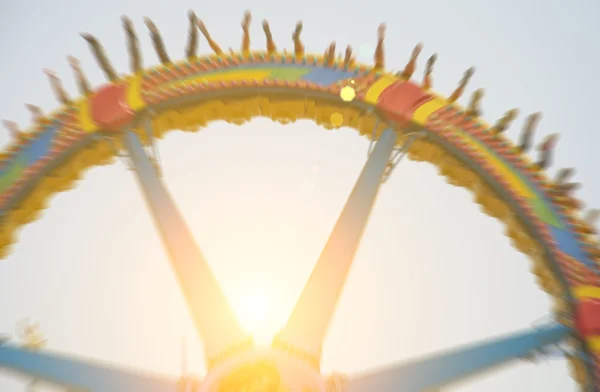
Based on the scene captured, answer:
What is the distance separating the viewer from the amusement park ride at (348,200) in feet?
24.1

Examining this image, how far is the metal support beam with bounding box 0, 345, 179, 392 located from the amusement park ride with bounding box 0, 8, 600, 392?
0.02m

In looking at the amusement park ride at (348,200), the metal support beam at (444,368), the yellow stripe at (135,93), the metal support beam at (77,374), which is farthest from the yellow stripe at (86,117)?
the metal support beam at (444,368)

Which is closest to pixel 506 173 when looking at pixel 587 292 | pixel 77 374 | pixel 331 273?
pixel 587 292

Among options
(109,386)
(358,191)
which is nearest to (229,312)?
(109,386)

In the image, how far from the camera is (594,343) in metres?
7.95

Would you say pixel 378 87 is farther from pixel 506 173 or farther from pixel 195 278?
pixel 195 278

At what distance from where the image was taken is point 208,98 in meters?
9.66

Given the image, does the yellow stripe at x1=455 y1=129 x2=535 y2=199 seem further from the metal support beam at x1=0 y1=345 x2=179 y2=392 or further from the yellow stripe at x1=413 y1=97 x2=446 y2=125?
the metal support beam at x1=0 y1=345 x2=179 y2=392

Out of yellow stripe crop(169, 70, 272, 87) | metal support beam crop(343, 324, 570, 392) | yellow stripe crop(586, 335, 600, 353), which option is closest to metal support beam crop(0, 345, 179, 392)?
metal support beam crop(343, 324, 570, 392)

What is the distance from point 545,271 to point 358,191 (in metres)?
3.08

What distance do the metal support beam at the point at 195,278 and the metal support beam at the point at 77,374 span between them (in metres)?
0.76

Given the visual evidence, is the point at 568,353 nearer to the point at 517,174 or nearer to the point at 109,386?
the point at 517,174

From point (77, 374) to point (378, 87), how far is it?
645 cm

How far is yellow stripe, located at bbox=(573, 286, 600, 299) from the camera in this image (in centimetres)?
813
